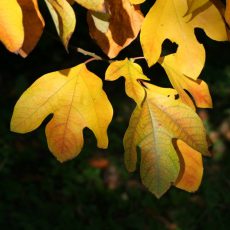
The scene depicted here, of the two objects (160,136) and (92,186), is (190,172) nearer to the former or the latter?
(160,136)

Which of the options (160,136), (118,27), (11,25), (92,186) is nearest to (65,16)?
(11,25)

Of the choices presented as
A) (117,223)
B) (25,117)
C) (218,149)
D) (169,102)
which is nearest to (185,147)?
(169,102)

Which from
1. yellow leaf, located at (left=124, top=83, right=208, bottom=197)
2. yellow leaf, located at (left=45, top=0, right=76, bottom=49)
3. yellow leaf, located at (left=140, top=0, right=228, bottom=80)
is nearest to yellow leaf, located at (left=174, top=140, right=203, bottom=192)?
yellow leaf, located at (left=124, top=83, right=208, bottom=197)

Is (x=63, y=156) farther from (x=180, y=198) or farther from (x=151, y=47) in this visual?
(x=180, y=198)

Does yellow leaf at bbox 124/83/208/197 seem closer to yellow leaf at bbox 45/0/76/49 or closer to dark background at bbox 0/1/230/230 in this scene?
yellow leaf at bbox 45/0/76/49

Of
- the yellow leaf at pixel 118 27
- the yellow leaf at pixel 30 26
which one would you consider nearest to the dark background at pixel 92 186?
the yellow leaf at pixel 118 27

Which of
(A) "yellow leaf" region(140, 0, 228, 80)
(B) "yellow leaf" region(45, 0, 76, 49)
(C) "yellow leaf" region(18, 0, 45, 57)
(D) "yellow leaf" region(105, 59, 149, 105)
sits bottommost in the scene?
(D) "yellow leaf" region(105, 59, 149, 105)
